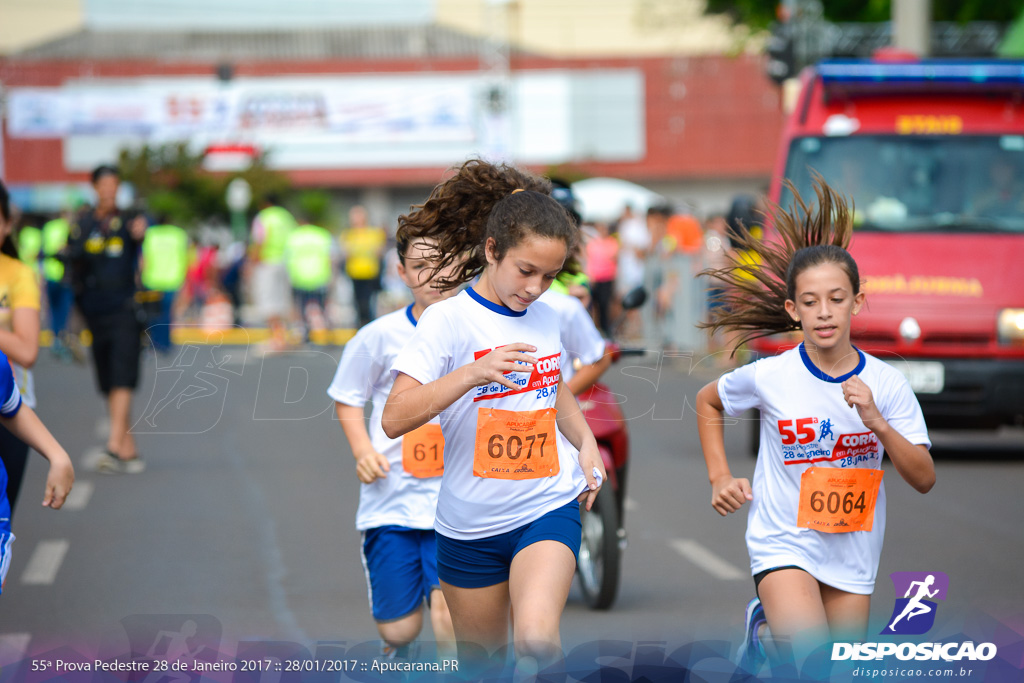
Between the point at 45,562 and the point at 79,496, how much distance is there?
204 centimetres

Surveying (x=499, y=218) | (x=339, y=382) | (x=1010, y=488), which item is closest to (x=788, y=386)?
(x=499, y=218)

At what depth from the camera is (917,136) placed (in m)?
10.9

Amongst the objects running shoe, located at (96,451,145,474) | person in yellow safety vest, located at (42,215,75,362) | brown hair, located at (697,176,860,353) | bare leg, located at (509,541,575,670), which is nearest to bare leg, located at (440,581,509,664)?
bare leg, located at (509,541,575,670)

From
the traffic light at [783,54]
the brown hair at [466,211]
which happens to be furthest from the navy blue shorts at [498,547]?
the traffic light at [783,54]

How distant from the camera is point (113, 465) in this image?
416 inches

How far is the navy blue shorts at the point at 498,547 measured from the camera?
12.3 feet

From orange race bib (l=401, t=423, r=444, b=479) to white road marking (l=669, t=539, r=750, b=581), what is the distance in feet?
9.66

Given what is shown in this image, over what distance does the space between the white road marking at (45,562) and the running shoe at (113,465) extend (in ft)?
7.27

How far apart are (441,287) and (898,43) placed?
15356mm

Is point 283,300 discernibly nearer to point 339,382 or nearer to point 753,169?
point 339,382

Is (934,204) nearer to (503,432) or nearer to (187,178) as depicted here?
(503,432)

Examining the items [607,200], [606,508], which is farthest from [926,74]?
[607,200]

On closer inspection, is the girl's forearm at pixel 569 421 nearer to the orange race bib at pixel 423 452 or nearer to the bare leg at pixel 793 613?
the bare leg at pixel 793 613

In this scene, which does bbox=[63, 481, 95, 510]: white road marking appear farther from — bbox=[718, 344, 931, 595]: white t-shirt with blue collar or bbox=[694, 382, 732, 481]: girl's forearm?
bbox=[718, 344, 931, 595]: white t-shirt with blue collar
